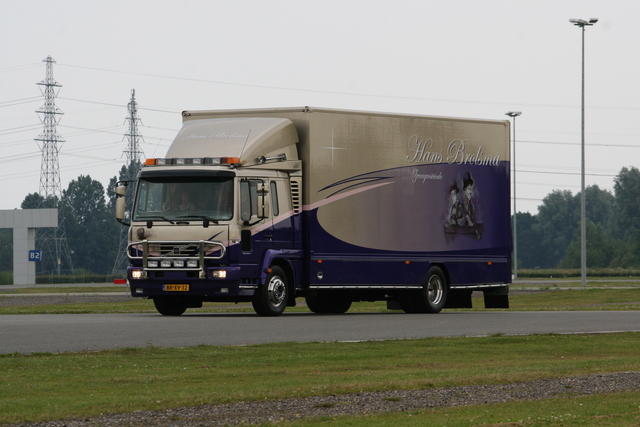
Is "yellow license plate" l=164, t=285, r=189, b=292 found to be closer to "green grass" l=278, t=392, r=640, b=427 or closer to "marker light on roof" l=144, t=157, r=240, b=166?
"marker light on roof" l=144, t=157, r=240, b=166

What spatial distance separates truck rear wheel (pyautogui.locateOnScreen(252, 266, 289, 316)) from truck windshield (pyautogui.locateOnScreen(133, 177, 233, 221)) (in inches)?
64.7

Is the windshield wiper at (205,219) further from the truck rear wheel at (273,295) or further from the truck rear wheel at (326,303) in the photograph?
the truck rear wheel at (326,303)

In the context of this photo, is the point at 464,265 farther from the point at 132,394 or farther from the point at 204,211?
the point at 132,394

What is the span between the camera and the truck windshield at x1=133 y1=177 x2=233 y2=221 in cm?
2214

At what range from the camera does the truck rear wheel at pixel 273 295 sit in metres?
22.8

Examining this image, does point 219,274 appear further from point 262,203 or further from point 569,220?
point 569,220

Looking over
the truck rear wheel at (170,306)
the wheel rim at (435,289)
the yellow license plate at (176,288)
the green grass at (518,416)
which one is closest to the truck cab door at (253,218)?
the yellow license plate at (176,288)

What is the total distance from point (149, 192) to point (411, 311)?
7.21 m

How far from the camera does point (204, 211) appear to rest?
22156 mm

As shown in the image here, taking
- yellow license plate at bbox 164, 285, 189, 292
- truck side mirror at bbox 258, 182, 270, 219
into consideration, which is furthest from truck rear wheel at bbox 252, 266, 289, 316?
yellow license plate at bbox 164, 285, 189, 292

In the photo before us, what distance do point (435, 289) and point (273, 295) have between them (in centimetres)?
469

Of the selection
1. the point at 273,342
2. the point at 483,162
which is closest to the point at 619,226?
the point at 483,162

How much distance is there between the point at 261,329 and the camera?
768 inches

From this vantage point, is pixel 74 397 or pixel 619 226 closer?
pixel 74 397
